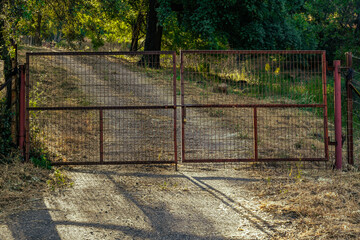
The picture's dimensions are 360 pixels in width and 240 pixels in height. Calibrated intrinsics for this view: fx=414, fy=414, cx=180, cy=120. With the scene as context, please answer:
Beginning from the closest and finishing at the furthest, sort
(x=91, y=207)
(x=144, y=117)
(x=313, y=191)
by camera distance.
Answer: (x=91, y=207) → (x=313, y=191) → (x=144, y=117)

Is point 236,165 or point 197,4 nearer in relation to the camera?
point 236,165

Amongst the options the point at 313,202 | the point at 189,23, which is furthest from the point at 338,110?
the point at 189,23

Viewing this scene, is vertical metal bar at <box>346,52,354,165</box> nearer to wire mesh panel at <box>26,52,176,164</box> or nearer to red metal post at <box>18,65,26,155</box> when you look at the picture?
wire mesh panel at <box>26,52,176,164</box>

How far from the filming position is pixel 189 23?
19109 mm

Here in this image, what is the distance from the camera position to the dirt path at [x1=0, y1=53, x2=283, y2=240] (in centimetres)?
566

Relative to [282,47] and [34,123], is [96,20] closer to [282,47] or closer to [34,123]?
[34,123]

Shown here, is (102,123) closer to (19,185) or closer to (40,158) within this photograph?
(40,158)

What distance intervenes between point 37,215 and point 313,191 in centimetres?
450

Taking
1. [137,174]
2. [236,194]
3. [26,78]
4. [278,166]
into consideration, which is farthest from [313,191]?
[26,78]

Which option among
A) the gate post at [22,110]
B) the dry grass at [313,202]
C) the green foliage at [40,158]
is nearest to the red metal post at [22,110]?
the gate post at [22,110]

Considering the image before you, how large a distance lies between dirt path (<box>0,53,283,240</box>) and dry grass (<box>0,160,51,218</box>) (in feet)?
0.84

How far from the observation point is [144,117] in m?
13.6

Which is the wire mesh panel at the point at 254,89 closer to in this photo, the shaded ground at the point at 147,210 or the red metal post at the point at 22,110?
the shaded ground at the point at 147,210

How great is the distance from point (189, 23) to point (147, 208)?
13839 millimetres
